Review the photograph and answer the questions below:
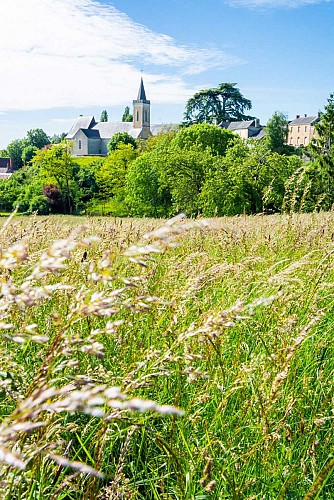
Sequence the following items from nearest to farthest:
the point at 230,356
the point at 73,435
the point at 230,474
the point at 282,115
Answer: the point at 230,474, the point at 73,435, the point at 230,356, the point at 282,115

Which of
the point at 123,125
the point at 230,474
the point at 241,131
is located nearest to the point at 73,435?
the point at 230,474

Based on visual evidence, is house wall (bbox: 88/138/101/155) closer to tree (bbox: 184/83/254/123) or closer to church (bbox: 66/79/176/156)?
church (bbox: 66/79/176/156)

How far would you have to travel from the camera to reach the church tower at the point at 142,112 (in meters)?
146

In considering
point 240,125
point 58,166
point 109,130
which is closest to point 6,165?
point 109,130

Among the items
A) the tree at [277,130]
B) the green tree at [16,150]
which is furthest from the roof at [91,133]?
the tree at [277,130]

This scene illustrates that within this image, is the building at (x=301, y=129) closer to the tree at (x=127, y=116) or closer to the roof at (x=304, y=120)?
the roof at (x=304, y=120)

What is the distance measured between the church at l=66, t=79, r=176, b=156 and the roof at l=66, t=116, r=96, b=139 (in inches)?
109

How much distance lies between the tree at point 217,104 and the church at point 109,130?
36.9m

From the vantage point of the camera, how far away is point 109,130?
152 m

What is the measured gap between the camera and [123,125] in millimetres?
153625

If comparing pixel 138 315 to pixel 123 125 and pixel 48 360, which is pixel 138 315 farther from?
pixel 123 125

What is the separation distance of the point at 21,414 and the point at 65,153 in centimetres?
7675

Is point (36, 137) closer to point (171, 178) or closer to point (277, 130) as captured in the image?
point (277, 130)

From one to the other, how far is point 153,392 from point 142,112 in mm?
148570
